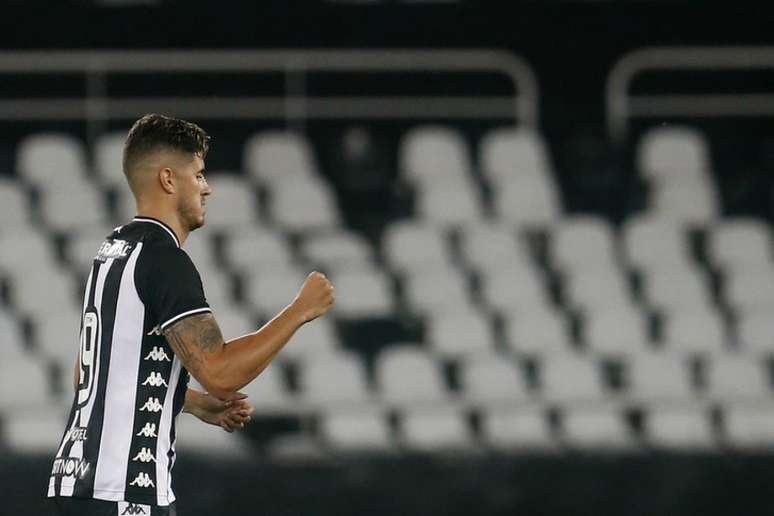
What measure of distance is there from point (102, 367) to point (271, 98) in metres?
6.81

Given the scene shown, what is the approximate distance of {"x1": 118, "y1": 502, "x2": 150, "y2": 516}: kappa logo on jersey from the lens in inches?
133

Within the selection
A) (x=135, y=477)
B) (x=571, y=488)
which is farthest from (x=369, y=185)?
(x=135, y=477)

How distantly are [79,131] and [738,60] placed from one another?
413 centimetres

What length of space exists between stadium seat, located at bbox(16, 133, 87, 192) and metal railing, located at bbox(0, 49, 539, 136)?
0.43 m

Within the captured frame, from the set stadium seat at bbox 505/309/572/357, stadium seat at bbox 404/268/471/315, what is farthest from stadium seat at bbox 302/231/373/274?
stadium seat at bbox 505/309/572/357

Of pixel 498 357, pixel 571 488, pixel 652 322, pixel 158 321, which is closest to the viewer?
pixel 158 321

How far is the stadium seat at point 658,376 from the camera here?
798cm

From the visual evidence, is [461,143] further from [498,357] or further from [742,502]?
[742,502]

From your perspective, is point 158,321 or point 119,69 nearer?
point 158,321

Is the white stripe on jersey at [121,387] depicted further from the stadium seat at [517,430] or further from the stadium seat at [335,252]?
the stadium seat at [335,252]

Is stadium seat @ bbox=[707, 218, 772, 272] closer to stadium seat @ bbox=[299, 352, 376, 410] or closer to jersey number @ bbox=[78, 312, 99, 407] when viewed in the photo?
stadium seat @ bbox=[299, 352, 376, 410]

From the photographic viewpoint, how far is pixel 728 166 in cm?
975

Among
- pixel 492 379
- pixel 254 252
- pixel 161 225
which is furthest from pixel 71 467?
pixel 254 252

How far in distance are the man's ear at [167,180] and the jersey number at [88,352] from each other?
31 centimetres
